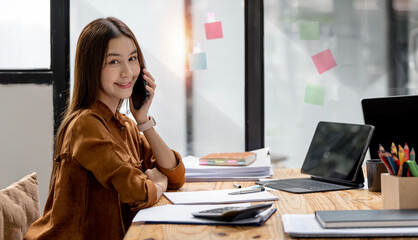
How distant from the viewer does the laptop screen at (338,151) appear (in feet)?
5.03

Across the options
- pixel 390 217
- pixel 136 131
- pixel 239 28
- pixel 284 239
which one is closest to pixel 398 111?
pixel 390 217

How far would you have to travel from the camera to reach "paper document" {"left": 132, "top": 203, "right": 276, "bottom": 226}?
1.04 meters

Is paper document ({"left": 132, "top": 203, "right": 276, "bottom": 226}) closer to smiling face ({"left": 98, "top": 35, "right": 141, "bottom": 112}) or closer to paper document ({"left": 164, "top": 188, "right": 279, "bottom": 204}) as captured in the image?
paper document ({"left": 164, "top": 188, "right": 279, "bottom": 204})

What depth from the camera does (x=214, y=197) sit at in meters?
1.36

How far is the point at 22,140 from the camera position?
7.68ft

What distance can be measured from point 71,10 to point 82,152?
50.4 inches

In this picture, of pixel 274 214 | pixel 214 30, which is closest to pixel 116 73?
pixel 274 214

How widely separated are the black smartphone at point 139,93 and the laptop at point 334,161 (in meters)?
0.49

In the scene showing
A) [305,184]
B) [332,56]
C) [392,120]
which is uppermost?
[332,56]

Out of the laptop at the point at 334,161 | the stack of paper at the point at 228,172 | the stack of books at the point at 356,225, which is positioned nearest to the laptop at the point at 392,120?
the laptop at the point at 334,161

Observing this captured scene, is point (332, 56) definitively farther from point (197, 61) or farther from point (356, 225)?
point (356, 225)

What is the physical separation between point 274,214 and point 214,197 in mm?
255

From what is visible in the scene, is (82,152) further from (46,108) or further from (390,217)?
(46,108)

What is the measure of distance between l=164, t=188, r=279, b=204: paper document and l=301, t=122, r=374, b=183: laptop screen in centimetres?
31
